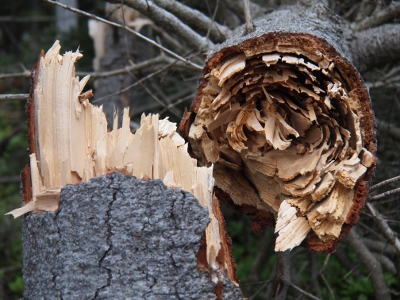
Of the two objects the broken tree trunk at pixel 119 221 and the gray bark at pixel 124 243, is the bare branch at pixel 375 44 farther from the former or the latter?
the gray bark at pixel 124 243

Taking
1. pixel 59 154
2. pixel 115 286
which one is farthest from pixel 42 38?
pixel 115 286

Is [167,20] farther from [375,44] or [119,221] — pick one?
[119,221]

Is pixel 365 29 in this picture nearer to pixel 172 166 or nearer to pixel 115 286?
pixel 172 166

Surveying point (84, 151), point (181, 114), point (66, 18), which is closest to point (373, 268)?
point (84, 151)

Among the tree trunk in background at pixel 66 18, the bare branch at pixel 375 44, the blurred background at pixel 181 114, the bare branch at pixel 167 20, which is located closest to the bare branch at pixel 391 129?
the blurred background at pixel 181 114

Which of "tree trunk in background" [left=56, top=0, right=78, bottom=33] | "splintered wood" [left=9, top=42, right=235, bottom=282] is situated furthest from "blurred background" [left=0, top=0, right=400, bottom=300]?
"splintered wood" [left=9, top=42, right=235, bottom=282]

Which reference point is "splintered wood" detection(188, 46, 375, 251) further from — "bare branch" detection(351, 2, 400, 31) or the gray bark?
"bare branch" detection(351, 2, 400, 31)
